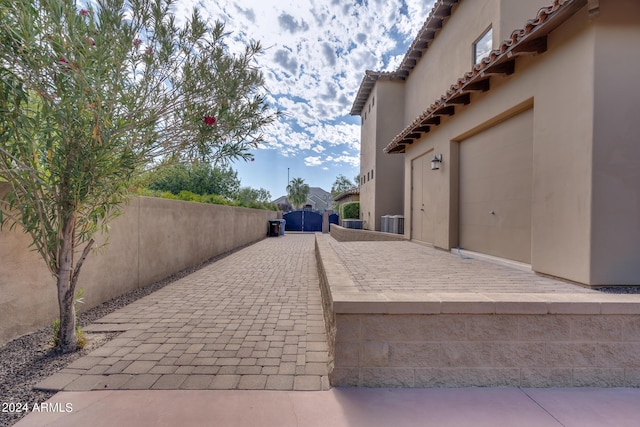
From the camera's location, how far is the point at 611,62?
344 cm

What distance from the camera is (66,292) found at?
3012 mm

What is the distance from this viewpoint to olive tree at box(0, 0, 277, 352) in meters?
2.38

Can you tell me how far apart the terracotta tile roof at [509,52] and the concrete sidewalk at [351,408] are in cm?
416

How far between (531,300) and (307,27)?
A: 11.0 meters

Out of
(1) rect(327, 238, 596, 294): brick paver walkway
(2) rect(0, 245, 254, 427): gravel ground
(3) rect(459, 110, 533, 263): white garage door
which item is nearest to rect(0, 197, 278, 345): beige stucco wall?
(2) rect(0, 245, 254, 427): gravel ground

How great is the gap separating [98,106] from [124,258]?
3.26 m

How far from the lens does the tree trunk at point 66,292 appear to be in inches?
117

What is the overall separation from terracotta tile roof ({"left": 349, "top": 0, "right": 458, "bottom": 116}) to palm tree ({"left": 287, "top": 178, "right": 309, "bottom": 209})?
97.2ft

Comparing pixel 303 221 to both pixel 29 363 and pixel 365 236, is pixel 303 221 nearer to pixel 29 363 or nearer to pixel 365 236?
pixel 365 236

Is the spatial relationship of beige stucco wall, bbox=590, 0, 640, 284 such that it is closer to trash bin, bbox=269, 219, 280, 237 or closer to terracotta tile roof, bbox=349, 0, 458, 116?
terracotta tile roof, bbox=349, 0, 458, 116

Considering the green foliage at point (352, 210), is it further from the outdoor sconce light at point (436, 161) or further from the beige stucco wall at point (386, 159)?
the outdoor sconce light at point (436, 161)

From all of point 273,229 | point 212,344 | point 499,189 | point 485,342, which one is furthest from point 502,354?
point 273,229

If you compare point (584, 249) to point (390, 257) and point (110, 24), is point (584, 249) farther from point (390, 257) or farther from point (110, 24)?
point (110, 24)

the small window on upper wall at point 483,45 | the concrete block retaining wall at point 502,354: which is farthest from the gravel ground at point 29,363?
the small window on upper wall at point 483,45
